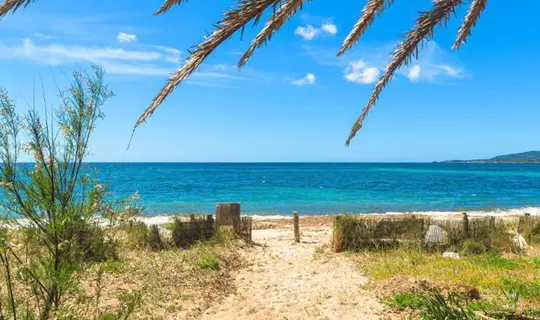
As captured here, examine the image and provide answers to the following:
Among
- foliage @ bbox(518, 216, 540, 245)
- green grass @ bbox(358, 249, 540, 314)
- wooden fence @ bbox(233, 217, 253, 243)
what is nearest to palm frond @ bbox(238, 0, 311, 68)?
green grass @ bbox(358, 249, 540, 314)

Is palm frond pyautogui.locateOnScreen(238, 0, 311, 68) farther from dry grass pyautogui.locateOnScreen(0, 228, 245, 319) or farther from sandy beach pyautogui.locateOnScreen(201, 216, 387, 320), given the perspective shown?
sandy beach pyautogui.locateOnScreen(201, 216, 387, 320)

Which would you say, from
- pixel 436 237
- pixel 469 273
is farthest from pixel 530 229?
pixel 469 273

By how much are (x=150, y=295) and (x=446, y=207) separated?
34.6 meters

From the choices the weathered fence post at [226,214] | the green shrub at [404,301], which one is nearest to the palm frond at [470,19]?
the green shrub at [404,301]

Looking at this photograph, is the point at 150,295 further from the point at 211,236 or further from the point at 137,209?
the point at 211,236

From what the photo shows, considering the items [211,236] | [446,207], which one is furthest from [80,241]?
[446,207]

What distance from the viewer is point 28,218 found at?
5.24m

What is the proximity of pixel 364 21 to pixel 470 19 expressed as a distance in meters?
1.43

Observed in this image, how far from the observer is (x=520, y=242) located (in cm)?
1385

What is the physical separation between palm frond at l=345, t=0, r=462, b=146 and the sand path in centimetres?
376

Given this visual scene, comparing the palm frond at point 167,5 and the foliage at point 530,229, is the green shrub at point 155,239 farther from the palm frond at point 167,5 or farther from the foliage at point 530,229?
the foliage at point 530,229

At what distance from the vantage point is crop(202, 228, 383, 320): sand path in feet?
25.7

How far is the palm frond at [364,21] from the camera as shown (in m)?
4.95

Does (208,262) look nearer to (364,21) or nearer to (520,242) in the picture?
(364,21)
